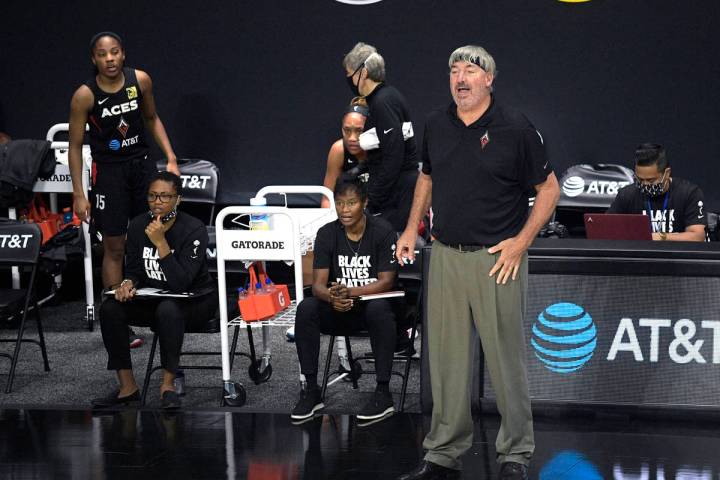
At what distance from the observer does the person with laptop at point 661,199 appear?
251 inches

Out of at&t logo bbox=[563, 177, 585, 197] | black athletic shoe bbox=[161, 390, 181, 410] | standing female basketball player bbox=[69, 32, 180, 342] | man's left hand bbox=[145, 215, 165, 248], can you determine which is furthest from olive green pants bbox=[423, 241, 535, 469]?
at&t logo bbox=[563, 177, 585, 197]

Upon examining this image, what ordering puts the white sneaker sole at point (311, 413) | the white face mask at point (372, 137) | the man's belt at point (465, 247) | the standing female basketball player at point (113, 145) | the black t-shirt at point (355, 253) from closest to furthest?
the man's belt at point (465, 247)
the white sneaker sole at point (311, 413)
the black t-shirt at point (355, 253)
the white face mask at point (372, 137)
the standing female basketball player at point (113, 145)

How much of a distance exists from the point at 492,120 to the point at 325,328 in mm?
1735

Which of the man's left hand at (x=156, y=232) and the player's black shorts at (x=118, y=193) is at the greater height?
the player's black shorts at (x=118, y=193)

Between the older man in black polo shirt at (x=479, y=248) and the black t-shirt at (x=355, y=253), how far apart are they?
1199 millimetres

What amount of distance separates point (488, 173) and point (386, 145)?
2.15 metres

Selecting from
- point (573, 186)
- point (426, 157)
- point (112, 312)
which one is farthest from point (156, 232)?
point (573, 186)

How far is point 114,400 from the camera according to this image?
5.91 meters

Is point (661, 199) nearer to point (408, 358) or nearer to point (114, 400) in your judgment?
point (408, 358)

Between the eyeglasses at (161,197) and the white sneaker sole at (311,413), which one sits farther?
the eyeglasses at (161,197)

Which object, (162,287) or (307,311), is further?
(162,287)

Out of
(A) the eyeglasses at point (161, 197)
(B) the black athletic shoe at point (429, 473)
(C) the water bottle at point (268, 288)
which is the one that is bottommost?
(B) the black athletic shoe at point (429, 473)

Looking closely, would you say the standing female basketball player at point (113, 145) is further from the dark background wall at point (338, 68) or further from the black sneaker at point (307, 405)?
the black sneaker at point (307, 405)

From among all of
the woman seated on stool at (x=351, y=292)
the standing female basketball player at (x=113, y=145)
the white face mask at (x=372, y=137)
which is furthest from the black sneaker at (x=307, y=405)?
the standing female basketball player at (x=113, y=145)
